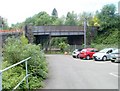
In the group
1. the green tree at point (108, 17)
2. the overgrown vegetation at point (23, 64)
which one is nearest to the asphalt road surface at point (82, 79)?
the overgrown vegetation at point (23, 64)

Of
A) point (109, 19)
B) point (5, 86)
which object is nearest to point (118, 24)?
point (109, 19)

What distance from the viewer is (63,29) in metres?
63.9

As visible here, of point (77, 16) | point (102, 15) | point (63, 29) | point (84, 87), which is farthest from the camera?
point (77, 16)

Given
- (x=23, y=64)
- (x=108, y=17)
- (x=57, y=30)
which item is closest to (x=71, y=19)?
(x=108, y=17)

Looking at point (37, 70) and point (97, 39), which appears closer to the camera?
point (37, 70)

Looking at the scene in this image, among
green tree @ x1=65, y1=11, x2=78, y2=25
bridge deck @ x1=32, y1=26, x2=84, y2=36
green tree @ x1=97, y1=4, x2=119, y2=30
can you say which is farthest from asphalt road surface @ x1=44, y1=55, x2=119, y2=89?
green tree @ x1=65, y1=11, x2=78, y2=25

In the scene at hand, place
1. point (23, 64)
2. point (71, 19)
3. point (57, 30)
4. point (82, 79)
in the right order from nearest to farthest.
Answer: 1. point (23, 64)
2. point (82, 79)
3. point (57, 30)
4. point (71, 19)

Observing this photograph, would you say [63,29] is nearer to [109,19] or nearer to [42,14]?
[109,19]

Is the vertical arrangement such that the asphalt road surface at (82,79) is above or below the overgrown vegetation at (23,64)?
below

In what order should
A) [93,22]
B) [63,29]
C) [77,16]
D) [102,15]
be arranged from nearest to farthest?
1. [63,29]
2. [102,15]
3. [93,22]
4. [77,16]

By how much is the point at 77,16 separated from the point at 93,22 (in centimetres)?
2379

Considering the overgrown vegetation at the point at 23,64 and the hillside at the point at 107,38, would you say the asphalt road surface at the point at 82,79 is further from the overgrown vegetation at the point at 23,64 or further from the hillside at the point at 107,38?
the hillside at the point at 107,38

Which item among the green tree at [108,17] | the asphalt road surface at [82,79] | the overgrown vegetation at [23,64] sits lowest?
the asphalt road surface at [82,79]

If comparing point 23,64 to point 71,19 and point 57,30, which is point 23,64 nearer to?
point 57,30
